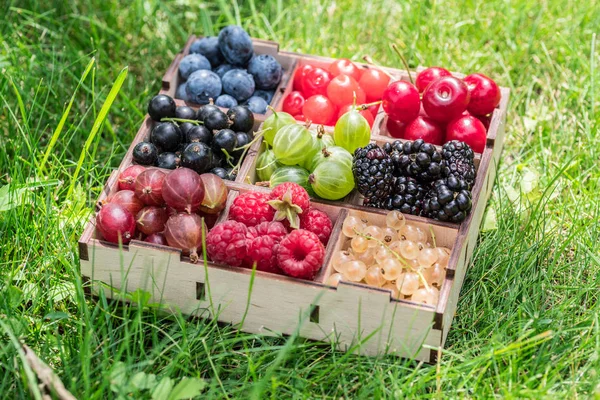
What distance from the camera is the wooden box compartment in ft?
11.6

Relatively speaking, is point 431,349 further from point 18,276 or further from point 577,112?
point 577,112

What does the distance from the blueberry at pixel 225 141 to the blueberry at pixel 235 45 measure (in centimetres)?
61

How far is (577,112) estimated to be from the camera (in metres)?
3.89

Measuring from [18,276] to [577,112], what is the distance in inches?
106

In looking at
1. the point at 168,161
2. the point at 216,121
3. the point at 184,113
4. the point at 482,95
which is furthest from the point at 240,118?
the point at 482,95

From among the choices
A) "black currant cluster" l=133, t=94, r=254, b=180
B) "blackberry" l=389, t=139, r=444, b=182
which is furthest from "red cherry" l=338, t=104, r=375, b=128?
"blackberry" l=389, t=139, r=444, b=182

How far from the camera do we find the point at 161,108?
3230 mm

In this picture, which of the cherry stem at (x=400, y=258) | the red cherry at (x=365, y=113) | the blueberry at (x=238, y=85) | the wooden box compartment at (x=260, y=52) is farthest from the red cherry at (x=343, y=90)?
the cherry stem at (x=400, y=258)

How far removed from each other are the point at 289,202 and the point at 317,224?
0.14 meters

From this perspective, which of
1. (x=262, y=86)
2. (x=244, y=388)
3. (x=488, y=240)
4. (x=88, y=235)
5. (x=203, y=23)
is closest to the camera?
(x=244, y=388)

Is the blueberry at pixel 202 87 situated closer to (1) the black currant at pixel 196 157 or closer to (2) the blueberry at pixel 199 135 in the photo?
(2) the blueberry at pixel 199 135

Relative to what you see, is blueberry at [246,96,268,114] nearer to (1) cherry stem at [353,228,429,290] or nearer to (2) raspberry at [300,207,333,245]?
(2) raspberry at [300,207,333,245]

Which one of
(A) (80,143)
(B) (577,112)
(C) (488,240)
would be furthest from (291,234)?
(B) (577,112)

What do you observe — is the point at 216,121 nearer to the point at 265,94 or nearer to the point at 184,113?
the point at 184,113
